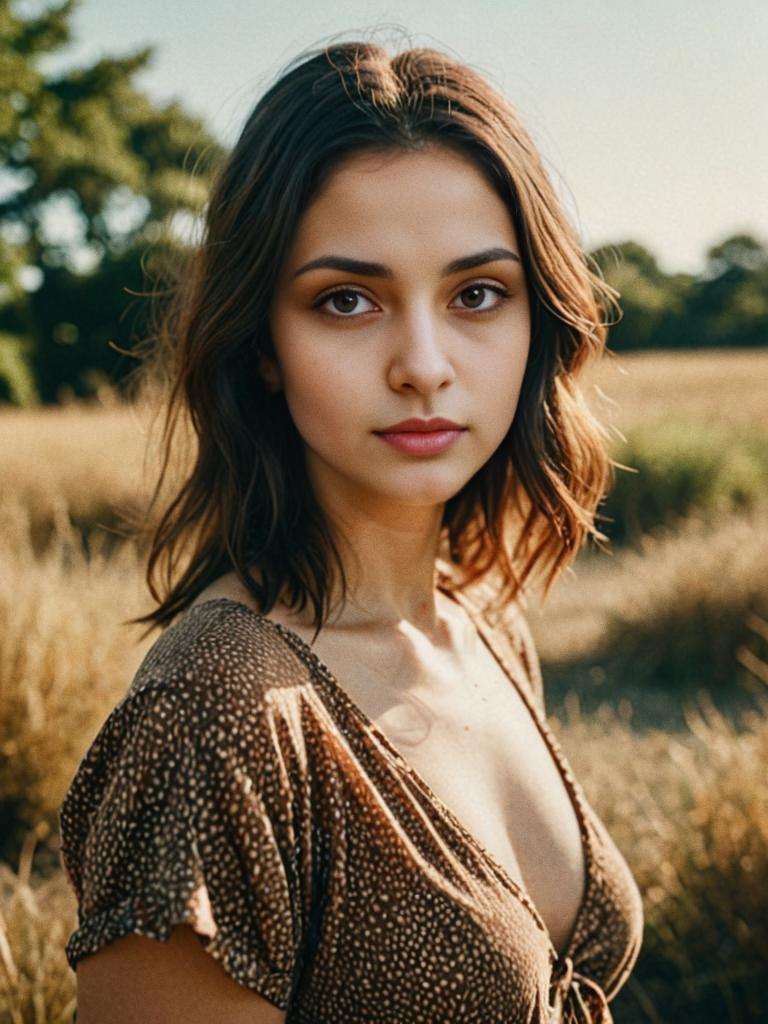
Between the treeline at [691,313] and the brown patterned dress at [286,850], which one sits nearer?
the brown patterned dress at [286,850]

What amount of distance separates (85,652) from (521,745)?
2.10m

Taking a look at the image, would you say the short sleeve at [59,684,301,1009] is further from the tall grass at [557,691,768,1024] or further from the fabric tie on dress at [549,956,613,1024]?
the tall grass at [557,691,768,1024]

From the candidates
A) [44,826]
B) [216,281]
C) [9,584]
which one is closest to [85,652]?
[9,584]

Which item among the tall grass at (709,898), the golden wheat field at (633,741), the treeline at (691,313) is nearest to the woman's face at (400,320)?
the golden wheat field at (633,741)

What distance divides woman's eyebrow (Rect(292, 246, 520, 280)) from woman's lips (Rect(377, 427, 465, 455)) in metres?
0.19

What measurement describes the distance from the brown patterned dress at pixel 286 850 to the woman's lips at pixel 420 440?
273mm

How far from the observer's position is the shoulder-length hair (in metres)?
1.28

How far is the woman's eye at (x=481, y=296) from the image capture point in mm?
1312

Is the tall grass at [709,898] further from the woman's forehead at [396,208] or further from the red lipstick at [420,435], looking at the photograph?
the woman's forehead at [396,208]

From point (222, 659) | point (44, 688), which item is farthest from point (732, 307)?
point (222, 659)

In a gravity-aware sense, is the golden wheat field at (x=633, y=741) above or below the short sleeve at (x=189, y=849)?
below

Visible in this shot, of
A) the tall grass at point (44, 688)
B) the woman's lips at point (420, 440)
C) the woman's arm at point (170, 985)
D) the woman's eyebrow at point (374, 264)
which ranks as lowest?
the tall grass at point (44, 688)

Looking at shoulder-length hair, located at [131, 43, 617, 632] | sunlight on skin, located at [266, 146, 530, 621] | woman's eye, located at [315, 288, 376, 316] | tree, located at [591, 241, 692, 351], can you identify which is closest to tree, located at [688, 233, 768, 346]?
tree, located at [591, 241, 692, 351]

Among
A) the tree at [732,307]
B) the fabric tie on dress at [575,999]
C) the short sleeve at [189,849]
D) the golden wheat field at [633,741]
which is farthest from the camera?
the tree at [732,307]
